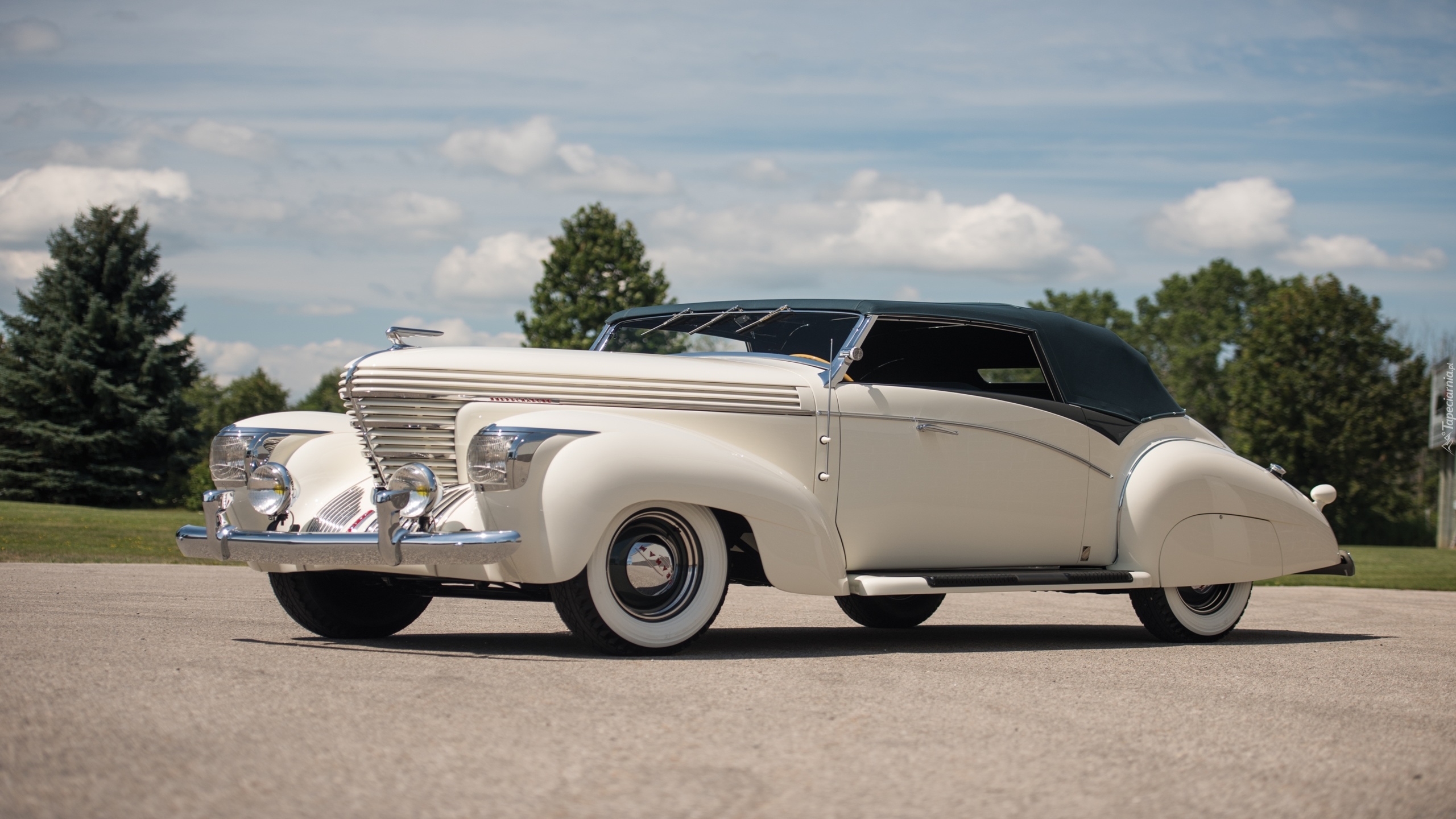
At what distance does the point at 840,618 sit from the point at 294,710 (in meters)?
5.32

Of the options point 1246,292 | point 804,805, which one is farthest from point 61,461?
point 1246,292

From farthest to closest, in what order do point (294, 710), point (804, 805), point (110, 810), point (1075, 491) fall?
point (1075, 491)
point (294, 710)
point (804, 805)
point (110, 810)

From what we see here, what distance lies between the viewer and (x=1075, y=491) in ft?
23.2

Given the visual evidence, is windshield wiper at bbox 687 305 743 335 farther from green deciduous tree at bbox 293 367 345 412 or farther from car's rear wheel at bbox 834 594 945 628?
green deciduous tree at bbox 293 367 345 412

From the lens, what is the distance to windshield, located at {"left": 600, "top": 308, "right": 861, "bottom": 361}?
6723 mm

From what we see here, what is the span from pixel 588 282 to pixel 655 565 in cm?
3483

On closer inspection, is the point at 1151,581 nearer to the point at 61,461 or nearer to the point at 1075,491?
the point at 1075,491

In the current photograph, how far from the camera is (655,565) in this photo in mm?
5609

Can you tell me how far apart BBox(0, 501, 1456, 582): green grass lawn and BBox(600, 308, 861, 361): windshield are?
742 cm

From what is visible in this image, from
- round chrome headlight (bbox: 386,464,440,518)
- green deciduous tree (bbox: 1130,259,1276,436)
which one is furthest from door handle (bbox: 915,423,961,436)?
green deciduous tree (bbox: 1130,259,1276,436)

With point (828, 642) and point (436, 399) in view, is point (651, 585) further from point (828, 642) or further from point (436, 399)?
point (828, 642)

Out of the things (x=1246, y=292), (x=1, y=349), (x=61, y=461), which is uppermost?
(x=1246, y=292)

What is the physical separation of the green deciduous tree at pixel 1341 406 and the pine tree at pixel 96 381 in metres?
38.5

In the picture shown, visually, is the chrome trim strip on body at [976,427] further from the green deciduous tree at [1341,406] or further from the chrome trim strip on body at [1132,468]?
the green deciduous tree at [1341,406]
